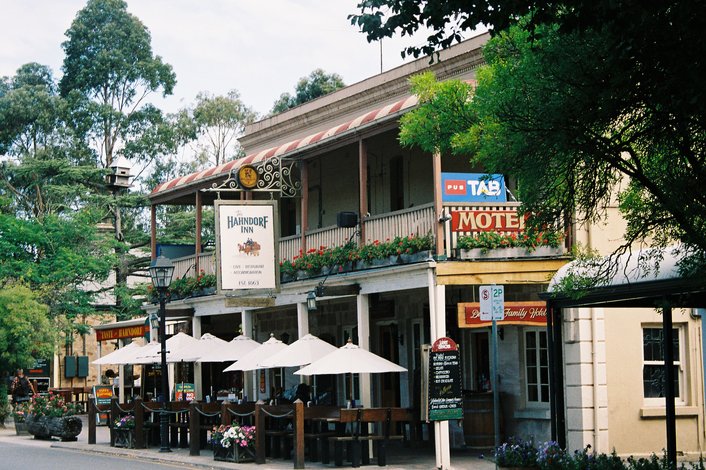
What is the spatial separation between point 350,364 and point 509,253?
3427 millimetres

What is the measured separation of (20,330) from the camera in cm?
3547

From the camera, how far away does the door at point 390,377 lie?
27.6 meters

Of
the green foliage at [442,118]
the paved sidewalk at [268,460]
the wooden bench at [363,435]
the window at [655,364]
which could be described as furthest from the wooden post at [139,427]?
the green foliage at [442,118]

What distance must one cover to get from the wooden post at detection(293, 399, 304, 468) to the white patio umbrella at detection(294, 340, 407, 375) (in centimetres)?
66

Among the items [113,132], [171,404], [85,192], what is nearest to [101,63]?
[113,132]

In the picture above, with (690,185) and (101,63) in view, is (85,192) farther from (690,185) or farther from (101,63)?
(690,185)

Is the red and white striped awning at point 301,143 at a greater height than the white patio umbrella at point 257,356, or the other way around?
the red and white striped awning at point 301,143

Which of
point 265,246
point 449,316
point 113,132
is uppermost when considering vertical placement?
point 113,132

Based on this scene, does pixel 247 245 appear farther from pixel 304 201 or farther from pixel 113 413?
pixel 113 413

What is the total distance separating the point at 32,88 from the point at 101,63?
11.5ft

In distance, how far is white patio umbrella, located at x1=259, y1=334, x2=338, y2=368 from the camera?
23.0 metres

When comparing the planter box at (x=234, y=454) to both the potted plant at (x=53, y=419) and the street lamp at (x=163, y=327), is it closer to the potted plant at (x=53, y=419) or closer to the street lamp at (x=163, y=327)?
the street lamp at (x=163, y=327)

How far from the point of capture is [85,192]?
50875 mm

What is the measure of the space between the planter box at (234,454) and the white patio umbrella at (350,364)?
5.92 ft
